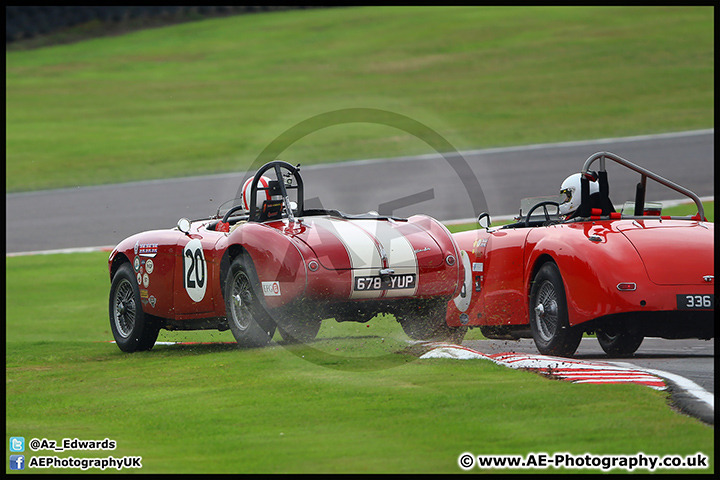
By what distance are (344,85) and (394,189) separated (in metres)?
15.8

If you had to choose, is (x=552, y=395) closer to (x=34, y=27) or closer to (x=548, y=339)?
(x=548, y=339)

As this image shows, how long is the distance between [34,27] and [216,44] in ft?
26.9

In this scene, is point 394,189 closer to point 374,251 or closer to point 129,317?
point 129,317

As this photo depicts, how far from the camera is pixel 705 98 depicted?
2961cm

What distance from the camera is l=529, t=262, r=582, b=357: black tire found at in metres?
8.02

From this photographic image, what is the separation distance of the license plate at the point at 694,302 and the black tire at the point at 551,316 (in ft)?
2.73

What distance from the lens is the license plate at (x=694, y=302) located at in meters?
7.55

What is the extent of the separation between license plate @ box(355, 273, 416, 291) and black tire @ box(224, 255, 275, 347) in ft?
2.80

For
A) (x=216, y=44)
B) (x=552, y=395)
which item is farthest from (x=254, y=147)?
(x=552, y=395)

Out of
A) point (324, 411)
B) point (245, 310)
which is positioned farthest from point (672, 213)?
point (324, 411)

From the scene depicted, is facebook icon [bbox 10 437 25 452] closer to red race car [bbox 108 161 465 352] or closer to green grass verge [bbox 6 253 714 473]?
green grass verge [bbox 6 253 714 473]

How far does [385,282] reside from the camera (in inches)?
320

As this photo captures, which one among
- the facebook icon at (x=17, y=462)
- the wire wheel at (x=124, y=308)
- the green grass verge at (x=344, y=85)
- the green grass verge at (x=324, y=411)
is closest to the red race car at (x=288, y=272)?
the wire wheel at (x=124, y=308)

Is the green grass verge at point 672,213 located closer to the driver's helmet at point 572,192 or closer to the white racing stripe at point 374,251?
the driver's helmet at point 572,192
